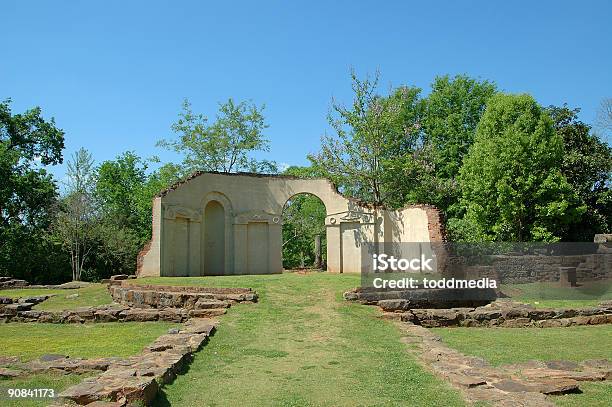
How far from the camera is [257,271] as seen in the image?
25.0 metres

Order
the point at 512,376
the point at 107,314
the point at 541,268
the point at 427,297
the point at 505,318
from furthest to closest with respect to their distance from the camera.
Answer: the point at 541,268, the point at 427,297, the point at 107,314, the point at 505,318, the point at 512,376

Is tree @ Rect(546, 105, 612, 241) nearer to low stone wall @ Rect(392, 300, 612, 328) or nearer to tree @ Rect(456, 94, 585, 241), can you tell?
tree @ Rect(456, 94, 585, 241)

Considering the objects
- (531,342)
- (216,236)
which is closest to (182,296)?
(531,342)

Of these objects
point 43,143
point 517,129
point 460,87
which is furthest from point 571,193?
point 43,143

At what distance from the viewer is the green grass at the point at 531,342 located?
9750mm

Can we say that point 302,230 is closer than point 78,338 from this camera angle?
No

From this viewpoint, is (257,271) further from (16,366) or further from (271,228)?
(16,366)

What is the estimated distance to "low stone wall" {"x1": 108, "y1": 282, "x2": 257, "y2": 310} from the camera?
15.2 m

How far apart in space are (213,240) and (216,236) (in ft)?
0.79

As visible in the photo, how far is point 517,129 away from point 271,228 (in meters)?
14.0

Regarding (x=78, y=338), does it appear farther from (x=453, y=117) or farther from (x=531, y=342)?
(x=453, y=117)

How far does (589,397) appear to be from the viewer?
6789mm

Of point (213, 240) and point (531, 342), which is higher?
point (213, 240)

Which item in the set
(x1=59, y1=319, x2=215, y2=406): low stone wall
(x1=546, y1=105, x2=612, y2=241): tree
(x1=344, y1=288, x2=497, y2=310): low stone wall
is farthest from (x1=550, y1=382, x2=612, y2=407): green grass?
(x1=546, y1=105, x2=612, y2=241): tree
